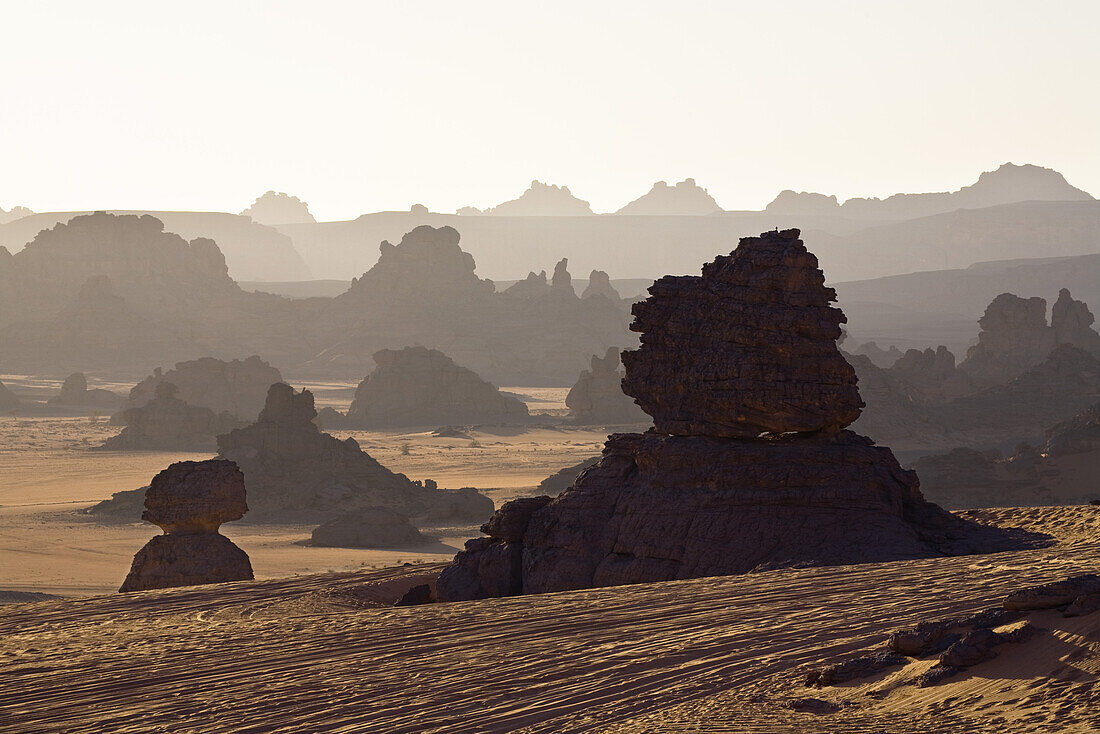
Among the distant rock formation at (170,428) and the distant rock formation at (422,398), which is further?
the distant rock formation at (422,398)

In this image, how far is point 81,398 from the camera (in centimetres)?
7044

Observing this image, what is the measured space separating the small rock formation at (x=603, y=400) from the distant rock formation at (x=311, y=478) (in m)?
23.6

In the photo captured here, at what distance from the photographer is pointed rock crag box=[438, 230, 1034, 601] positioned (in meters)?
14.1

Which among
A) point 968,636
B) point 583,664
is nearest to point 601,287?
point 583,664

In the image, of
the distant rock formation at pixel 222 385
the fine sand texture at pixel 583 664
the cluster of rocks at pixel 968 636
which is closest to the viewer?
the fine sand texture at pixel 583 664

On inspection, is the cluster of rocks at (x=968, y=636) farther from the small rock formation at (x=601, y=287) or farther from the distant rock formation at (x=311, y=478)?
the small rock formation at (x=601, y=287)

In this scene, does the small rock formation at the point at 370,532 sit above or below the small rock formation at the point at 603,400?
below

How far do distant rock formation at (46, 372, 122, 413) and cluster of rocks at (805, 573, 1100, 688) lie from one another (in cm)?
6541

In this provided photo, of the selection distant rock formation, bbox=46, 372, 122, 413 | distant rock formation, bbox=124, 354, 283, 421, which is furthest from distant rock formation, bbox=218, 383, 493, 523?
distant rock formation, bbox=46, 372, 122, 413

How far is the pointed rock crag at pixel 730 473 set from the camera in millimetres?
14086

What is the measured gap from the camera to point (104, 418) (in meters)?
64.0

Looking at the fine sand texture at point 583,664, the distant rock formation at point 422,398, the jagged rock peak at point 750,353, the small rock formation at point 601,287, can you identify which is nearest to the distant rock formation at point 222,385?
the distant rock formation at point 422,398

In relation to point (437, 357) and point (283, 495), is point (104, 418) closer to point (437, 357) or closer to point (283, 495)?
point (437, 357)

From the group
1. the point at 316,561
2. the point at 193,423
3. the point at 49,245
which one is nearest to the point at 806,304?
the point at 316,561
